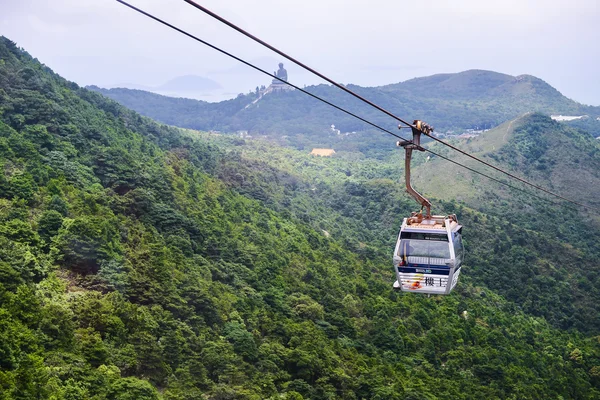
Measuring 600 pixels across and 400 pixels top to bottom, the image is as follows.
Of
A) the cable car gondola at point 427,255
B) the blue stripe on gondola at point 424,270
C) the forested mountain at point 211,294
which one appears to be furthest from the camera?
the forested mountain at point 211,294

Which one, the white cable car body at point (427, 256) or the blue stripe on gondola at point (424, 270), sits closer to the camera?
the white cable car body at point (427, 256)

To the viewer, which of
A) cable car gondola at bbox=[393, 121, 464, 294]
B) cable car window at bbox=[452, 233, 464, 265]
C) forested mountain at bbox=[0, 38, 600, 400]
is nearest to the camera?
cable car gondola at bbox=[393, 121, 464, 294]

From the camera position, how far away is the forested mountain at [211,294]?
26.0 m

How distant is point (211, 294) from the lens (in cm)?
3656

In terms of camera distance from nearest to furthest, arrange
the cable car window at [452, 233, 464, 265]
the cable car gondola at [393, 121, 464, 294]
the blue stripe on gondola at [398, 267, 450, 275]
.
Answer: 1. the cable car gondola at [393, 121, 464, 294]
2. the blue stripe on gondola at [398, 267, 450, 275]
3. the cable car window at [452, 233, 464, 265]

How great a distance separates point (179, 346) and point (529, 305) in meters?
52.0

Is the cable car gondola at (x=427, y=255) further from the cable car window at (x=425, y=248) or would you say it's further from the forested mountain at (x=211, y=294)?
the forested mountain at (x=211, y=294)

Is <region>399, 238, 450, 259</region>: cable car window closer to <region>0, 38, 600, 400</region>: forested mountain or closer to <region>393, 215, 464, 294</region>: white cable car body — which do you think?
<region>393, 215, 464, 294</region>: white cable car body

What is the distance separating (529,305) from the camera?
7050 cm

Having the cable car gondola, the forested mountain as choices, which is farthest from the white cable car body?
the forested mountain

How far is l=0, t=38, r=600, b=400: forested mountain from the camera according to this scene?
85.4 ft

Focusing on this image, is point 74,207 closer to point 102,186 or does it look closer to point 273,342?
point 102,186

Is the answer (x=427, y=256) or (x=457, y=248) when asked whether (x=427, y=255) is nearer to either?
(x=427, y=256)

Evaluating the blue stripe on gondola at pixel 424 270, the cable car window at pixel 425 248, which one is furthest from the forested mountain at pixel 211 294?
the cable car window at pixel 425 248
